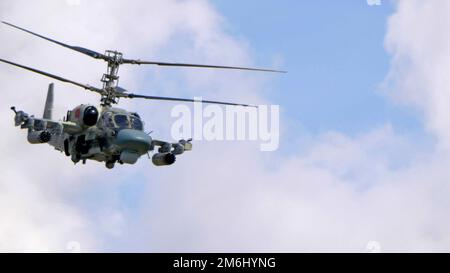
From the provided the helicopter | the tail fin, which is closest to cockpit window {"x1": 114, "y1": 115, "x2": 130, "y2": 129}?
the helicopter

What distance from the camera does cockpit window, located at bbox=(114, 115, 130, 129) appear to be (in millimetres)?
58844

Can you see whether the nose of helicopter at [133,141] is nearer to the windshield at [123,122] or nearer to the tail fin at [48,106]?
the windshield at [123,122]

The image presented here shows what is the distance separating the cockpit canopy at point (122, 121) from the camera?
58.9 meters

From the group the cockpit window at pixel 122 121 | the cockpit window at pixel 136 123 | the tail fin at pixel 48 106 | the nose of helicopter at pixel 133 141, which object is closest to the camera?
the nose of helicopter at pixel 133 141

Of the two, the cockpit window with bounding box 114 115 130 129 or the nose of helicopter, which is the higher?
the cockpit window with bounding box 114 115 130 129

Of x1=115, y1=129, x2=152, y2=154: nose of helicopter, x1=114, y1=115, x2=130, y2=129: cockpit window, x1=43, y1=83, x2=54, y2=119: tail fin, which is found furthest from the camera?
x1=43, y1=83, x2=54, y2=119: tail fin

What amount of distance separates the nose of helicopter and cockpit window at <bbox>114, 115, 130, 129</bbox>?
1.12 metres

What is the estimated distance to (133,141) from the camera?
5684cm

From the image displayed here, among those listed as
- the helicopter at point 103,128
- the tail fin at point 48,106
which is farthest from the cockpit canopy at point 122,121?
the tail fin at point 48,106

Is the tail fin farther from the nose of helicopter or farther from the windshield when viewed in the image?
the nose of helicopter
